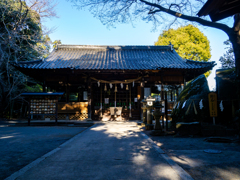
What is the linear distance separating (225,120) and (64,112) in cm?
1091

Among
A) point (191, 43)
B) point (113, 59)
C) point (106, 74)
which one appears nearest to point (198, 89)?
point (106, 74)

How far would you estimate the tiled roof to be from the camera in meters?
12.5

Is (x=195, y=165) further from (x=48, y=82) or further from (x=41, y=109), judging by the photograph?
(x=48, y=82)

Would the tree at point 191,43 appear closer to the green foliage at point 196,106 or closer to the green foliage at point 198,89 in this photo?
the green foliage at point 198,89

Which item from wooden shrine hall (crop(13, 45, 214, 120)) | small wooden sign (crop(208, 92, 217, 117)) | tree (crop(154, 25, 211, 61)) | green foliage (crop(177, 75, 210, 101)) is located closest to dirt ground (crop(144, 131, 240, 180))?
small wooden sign (crop(208, 92, 217, 117))

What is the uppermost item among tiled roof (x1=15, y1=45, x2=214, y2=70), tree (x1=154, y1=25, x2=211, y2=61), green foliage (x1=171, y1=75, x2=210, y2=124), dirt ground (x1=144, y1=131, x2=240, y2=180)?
tree (x1=154, y1=25, x2=211, y2=61)

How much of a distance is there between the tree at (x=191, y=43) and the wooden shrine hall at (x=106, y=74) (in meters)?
10.6

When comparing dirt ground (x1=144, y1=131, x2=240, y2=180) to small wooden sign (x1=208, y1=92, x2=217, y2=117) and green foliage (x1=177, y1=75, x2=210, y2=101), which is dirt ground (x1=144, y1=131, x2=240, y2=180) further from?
green foliage (x1=177, y1=75, x2=210, y2=101)

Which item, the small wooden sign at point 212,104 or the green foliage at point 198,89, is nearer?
the small wooden sign at point 212,104

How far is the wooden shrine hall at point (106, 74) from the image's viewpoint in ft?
40.6

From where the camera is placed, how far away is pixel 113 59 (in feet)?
48.3

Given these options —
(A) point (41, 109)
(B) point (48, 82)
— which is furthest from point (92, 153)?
(B) point (48, 82)

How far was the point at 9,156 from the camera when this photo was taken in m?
3.96

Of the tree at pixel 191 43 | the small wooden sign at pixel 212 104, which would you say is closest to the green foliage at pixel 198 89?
the small wooden sign at pixel 212 104
